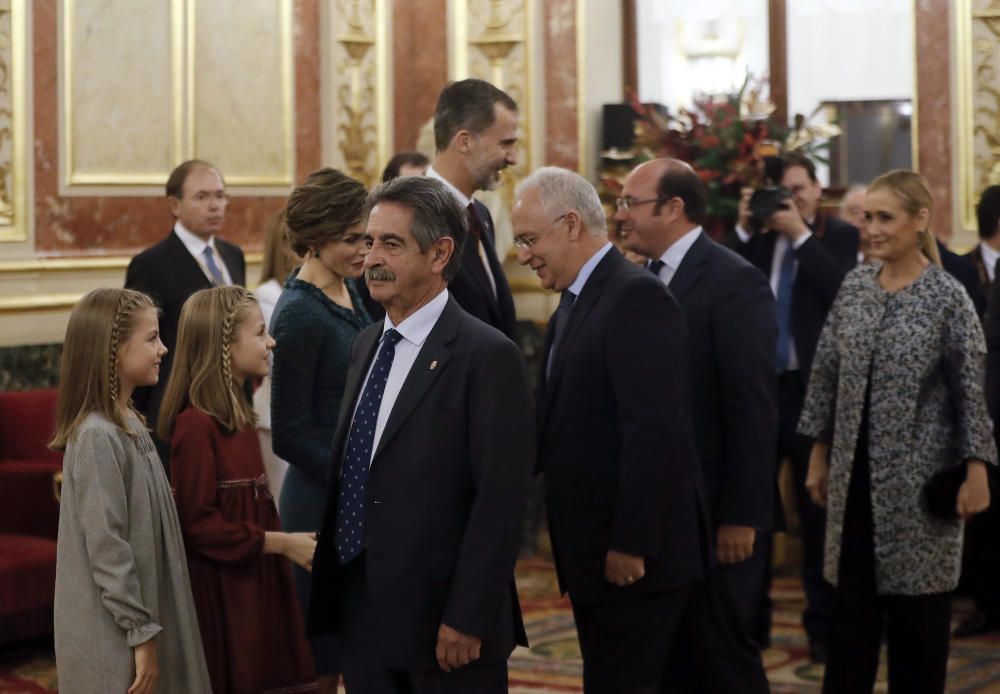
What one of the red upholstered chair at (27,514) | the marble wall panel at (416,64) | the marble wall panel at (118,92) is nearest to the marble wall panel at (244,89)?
the marble wall panel at (118,92)

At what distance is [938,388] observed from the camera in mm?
4152

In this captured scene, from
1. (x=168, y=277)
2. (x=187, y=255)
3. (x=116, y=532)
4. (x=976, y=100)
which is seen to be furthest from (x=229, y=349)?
(x=976, y=100)

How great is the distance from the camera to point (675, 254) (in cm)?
410

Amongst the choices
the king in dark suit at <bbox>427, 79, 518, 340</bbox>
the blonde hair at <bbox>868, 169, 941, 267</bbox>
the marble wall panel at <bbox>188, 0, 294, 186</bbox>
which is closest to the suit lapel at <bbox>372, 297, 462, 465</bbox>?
the king in dark suit at <bbox>427, 79, 518, 340</bbox>

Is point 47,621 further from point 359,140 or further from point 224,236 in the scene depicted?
point 359,140

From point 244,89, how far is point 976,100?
3438mm

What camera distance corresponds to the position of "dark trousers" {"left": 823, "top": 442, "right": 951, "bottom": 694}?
4.16 m

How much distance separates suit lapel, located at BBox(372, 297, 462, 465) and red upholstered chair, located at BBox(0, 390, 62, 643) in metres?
2.92

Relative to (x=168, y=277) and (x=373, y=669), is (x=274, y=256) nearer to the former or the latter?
(x=168, y=277)

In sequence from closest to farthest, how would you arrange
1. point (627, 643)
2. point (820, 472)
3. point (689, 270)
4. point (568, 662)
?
point (627, 643), point (689, 270), point (820, 472), point (568, 662)

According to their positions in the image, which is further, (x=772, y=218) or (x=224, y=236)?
(x=224, y=236)

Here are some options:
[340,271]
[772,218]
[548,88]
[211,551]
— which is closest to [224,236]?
[548,88]

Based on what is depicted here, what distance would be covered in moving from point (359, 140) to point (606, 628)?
441cm

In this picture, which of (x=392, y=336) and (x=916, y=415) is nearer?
(x=392, y=336)
